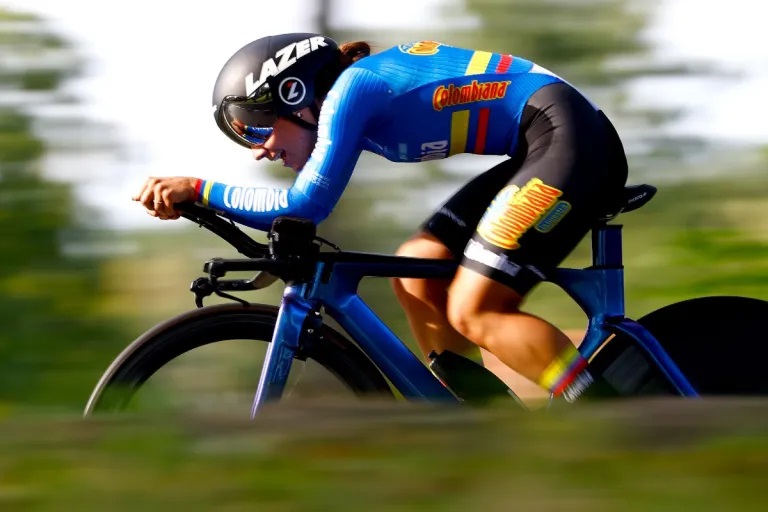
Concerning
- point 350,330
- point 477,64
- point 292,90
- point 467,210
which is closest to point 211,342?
point 350,330

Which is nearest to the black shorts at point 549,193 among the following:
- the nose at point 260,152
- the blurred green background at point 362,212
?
the nose at point 260,152

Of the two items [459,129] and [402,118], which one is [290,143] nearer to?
[402,118]

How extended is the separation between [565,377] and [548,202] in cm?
49

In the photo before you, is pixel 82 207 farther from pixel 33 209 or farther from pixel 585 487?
pixel 585 487

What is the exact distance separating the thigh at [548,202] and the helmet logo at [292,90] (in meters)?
0.63

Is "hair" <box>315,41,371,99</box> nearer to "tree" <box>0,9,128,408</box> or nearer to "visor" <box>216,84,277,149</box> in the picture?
"visor" <box>216,84,277,149</box>

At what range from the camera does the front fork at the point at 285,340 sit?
3.67 metres

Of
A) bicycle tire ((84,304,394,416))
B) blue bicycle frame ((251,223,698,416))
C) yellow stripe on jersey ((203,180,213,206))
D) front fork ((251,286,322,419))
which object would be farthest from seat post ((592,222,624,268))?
yellow stripe on jersey ((203,180,213,206))

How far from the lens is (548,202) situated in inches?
145

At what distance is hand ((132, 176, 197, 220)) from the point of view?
3.55 metres

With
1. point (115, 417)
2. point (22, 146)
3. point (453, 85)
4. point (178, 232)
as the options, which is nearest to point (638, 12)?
point (178, 232)

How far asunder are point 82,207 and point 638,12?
520cm

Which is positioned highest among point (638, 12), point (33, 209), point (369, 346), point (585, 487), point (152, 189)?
point (585, 487)

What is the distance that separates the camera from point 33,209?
11500 mm
